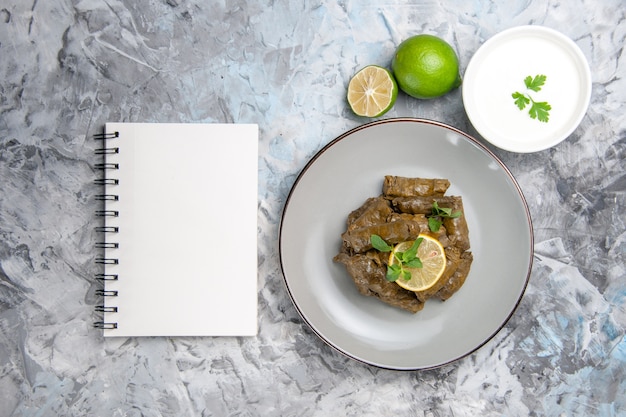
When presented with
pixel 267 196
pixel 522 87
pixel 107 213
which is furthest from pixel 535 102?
pixel 107 213

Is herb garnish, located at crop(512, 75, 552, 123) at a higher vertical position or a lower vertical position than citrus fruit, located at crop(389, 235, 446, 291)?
higher

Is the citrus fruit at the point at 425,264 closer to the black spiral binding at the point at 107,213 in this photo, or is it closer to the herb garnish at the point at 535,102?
the herb garnish at the point at 535,102

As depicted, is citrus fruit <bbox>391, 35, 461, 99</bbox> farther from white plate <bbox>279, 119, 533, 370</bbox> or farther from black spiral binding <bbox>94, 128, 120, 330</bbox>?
black spiral binding <bbox>94, 128, 120, 330</bbox>

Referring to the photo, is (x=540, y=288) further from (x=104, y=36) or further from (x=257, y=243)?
(x=104, y=36)

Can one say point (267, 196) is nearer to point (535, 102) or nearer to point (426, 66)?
point (426, 66)

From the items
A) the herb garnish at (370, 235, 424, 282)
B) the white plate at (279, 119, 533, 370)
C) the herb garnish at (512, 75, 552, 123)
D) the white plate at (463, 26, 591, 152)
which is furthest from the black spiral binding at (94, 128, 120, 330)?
the herb garnish at (512, 75, 552, 123)

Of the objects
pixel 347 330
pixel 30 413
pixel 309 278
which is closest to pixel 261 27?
pixel 309 278

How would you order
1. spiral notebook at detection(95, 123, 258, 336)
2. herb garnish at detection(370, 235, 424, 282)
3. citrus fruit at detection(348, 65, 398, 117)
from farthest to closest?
1. spiral notebook at detection(95, 123, 258, 336)
2. citrus fruit at detection(348, 65, 398, 117)
3. herb garnish at detection(370, 235, 424, 282)
